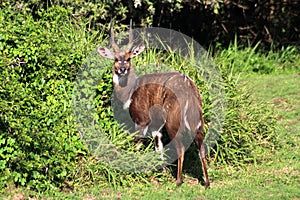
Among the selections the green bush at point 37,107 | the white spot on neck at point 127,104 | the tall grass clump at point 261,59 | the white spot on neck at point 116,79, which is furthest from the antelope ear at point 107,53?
the tall grass clump at point 261,59

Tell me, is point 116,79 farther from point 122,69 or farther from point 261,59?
point 261,59

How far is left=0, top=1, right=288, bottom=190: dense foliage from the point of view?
6883 mm

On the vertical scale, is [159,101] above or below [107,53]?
below

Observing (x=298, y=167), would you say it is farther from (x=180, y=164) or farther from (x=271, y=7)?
(x=271, y=7)

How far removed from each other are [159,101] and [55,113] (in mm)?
1191

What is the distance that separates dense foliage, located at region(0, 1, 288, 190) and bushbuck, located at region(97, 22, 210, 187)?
356mm

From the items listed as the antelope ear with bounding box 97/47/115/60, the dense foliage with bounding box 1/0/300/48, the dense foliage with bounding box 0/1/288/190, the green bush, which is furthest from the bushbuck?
the dense foliage with bounding box 1/0/300/48

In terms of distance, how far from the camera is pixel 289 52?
497 inches

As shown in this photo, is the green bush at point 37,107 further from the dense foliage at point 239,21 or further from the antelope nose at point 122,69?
the dense foliage at point 239,21

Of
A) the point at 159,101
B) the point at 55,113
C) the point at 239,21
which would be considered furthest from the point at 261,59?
the point at 55,113

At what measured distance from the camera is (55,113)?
7.27 meters

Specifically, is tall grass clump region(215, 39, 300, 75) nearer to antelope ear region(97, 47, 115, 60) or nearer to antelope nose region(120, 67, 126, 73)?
antelope ear region(97, 47, 115, 60)

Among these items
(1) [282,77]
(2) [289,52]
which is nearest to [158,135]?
(1) [282,77]

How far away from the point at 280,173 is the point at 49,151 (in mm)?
2625
